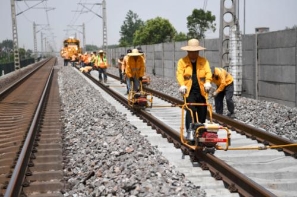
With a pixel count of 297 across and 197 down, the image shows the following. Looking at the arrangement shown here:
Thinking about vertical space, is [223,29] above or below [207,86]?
above

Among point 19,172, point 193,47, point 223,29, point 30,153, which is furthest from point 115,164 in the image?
point 223,29

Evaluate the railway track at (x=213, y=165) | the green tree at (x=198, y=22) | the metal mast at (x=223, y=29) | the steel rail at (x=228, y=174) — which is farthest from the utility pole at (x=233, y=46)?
the green tree at (x=198, y=22)

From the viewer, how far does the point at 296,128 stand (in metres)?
9.87

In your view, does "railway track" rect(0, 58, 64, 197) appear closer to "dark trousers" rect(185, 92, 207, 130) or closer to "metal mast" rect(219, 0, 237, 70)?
"dark trousers" rect(185, 92, 207, 130)

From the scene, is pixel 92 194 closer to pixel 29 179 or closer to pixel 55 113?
pixel 29 179

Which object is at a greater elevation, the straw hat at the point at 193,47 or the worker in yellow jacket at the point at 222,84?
the straw hat at the point at 193,47

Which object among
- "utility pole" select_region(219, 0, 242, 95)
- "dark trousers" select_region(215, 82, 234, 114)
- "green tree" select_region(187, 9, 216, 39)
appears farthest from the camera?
"green tree" select_region(187, 9, 216, 39)

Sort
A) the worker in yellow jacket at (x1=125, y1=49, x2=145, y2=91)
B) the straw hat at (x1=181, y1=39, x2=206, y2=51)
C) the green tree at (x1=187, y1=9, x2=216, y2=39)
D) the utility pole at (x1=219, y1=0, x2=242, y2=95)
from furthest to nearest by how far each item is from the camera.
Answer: the green tree at (x1=187, y1=9, x2=216, y2=39), the utility pole at (x1=219, y1=0, x2=242, y2=95), the worker in yellow jacket at (x1=125, y1=49, x2=145, y2=91), the straw hat at (x1=181, y1=39, x2=206, y2=51)

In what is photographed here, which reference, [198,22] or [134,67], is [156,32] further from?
[134,67]

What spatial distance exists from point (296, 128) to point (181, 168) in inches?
171

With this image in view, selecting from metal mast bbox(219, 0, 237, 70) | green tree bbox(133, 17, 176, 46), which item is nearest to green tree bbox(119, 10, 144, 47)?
green tree bbox(133, 17, 176, 46)

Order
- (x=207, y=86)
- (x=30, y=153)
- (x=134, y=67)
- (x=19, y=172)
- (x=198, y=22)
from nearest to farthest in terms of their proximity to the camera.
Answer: (x=19, y=172)
(x=207, y=86)
(x=30, y=153)
(x=134, y=67)
(x=198, y=22)

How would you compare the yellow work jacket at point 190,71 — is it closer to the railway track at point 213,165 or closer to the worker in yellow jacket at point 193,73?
the worker in yellow jacket at point 193,73

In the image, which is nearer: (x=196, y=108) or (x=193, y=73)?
(x=193, y=73)
